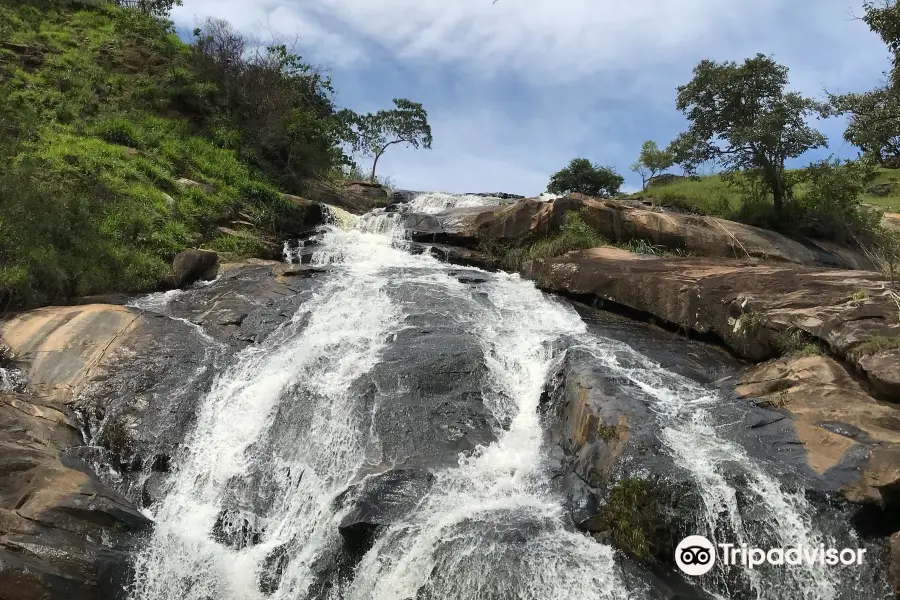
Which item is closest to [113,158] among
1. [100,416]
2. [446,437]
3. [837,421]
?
[100,416]

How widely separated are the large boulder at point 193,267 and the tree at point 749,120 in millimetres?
15119

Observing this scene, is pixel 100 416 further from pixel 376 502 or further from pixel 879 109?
pixel 879 109

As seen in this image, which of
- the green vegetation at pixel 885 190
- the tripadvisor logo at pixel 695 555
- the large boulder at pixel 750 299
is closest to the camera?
the tripadvisor logo at pixel 695 555

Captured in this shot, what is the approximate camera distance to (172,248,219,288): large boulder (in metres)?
14.0

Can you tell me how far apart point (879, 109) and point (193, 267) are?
1827 centimetres

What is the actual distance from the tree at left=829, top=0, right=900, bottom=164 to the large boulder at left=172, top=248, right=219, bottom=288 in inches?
679

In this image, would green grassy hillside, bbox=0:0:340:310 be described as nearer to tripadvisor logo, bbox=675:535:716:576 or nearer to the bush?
tripadvisor logo, bbox=675:535:716:576

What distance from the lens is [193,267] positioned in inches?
559

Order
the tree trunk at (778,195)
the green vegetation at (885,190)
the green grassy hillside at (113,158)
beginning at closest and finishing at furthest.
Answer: the green grassy hillside at (113,158)
the tree trunk at (778,195)
the green vegetation at (885,190)

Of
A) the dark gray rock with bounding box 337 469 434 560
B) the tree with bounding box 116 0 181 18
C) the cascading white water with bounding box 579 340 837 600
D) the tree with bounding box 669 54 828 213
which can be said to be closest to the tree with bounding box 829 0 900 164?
the tree with bounding box 669 54 828 213

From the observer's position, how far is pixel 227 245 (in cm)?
1642

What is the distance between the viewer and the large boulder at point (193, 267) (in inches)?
551

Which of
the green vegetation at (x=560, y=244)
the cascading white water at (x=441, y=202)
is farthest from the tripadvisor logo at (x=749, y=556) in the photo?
the cascading white water at (x=441, y=202)

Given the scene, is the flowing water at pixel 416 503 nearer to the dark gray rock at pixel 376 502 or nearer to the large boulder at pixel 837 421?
the dark gray rock at pixel 376 502
